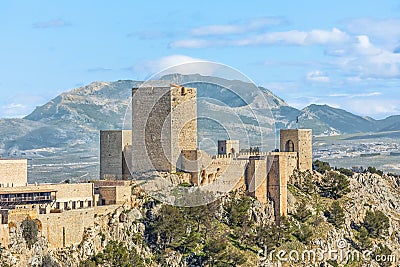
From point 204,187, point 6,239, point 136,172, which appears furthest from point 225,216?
point 6,239

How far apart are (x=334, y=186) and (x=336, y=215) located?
4520mm

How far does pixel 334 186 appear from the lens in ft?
242

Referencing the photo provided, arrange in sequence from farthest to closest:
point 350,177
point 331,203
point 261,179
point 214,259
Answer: point 350,177 → point 331,203 → point 261,179 → point 214,259

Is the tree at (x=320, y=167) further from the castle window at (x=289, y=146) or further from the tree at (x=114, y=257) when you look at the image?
the tree at (x=114, y=257)

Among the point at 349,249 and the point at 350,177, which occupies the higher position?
the point at 350,177

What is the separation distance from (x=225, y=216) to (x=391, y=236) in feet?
61.1

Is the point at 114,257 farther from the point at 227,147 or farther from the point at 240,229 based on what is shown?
the point at 227,147

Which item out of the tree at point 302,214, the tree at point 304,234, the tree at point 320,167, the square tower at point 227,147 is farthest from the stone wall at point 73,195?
the tree at point 320,167

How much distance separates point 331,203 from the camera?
71.8 m

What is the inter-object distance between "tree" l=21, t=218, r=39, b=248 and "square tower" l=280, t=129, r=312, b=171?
99.2ft

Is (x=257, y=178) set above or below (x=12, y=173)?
below

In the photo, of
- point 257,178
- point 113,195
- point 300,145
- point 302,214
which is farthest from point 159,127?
point 300,145

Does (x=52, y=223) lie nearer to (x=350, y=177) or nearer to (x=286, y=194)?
(x=286, y=194)

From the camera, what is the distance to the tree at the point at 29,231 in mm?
47206
